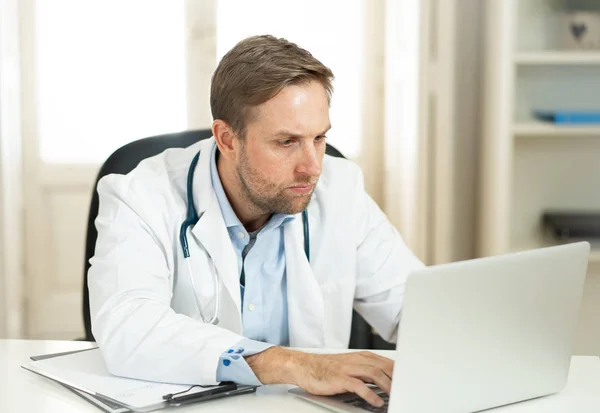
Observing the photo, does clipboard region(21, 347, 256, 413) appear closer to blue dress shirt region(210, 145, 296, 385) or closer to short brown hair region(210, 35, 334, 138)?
blue dress shirt region(210, 145, 296, 385)

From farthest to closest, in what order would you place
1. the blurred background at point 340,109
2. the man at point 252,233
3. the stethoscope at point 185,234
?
the blurred background at point 340,109, the stethoscope at point 185,234, the man at point 252,233

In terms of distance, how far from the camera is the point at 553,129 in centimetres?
261

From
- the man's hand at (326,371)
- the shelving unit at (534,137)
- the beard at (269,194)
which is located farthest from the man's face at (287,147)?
the shelving unit at (534,137)

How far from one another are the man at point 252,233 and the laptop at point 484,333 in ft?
1.25

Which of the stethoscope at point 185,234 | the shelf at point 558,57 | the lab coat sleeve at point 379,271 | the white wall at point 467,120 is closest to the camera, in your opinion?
the stethoscope at point 185,234

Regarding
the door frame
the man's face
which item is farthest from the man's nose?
the door frame

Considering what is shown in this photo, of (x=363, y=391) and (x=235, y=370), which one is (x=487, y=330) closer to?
(x=363, y=391)

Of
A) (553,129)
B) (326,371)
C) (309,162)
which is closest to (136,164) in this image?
(309,162)

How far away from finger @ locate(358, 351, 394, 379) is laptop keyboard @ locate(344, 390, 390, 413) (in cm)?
4

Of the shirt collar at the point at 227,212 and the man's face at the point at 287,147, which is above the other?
the man's face at the point at 287,147

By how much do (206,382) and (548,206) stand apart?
1.91 meters

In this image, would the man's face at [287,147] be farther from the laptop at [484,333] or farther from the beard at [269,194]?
the laptop at [484,333]

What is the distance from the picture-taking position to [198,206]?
1.60 meters

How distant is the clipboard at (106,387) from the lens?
112cm
